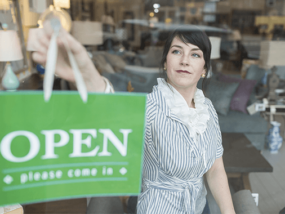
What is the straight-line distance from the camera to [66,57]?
20.0 inches

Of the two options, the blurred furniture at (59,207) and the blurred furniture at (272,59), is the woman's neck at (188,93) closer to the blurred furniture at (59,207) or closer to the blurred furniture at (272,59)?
the blurred furniture at (59,207)

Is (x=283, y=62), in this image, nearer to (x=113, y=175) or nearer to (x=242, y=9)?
(x=242, y=9)

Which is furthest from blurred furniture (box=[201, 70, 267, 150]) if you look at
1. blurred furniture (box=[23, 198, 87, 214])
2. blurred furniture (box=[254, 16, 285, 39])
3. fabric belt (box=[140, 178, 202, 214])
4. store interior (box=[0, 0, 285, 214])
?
blurred furniture (box=[254, 16, 285, 39])

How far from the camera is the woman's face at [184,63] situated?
2.23 ft

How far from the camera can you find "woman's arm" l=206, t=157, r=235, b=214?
34.7 inches

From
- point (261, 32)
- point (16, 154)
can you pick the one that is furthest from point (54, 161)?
point (261, 32)

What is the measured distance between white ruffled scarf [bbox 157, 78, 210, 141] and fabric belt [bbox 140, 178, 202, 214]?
0.58 feet

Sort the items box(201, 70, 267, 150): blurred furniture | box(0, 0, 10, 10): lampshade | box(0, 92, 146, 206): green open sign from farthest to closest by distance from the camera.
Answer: box(201, 70, 267, 150): blurred furniture < box(0, 0, 10, 10): lampshade < box(0, 92, 146, 206): green open sign

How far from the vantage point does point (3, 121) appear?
0.48m

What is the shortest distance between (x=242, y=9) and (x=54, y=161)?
1409mm

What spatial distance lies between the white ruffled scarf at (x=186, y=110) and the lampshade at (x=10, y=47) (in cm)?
42

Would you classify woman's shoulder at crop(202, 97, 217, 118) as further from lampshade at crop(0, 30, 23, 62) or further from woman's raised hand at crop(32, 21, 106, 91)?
lampshade at crop(0, 30, 23, 62)

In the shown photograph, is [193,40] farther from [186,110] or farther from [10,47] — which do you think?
[10,47]

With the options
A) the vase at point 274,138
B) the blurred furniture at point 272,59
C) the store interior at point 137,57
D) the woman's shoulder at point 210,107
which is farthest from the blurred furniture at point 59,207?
the blurred furniture at point 272,59
